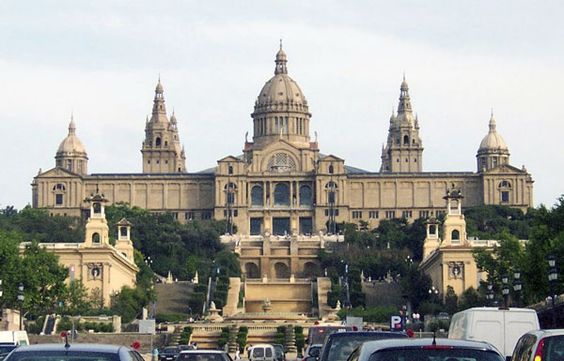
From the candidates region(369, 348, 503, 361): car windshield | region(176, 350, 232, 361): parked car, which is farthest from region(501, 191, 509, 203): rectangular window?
region(369, 348, 503, 361): car windshield

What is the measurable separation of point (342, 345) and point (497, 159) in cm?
17226

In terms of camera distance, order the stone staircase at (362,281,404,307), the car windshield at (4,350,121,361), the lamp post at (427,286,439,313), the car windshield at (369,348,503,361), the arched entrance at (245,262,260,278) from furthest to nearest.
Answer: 1. the arched entrance at (245,262,260,278)
2. the stone staircase at (362,281,404,307)
3. the lamp post at (427,286,439,313)
4. the car windshield at (4,350,121,361)
5. the car windshield at (369,348,503,361)

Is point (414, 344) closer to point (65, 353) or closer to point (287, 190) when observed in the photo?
point (65, 353)

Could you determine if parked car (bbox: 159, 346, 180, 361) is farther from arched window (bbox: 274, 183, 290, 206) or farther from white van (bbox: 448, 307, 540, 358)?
arched window (bbox: 274, 183, 290, 206)

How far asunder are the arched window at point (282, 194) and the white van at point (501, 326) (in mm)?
157261

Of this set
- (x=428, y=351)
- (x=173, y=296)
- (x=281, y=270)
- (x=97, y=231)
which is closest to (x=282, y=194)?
(x=281, y=270)

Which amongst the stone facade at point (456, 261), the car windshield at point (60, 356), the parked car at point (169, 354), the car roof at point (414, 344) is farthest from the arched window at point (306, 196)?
the car roof at point (414, 344)

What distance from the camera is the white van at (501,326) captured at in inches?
1352

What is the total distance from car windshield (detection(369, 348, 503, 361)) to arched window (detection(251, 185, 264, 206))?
174 m

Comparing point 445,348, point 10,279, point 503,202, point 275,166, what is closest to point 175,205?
point 275,166

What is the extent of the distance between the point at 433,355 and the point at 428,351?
0.22ft

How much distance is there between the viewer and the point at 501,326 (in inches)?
1356

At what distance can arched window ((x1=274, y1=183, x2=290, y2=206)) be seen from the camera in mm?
192500

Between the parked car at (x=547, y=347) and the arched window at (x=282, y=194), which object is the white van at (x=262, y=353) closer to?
the parked car at (x=547, y=347)
